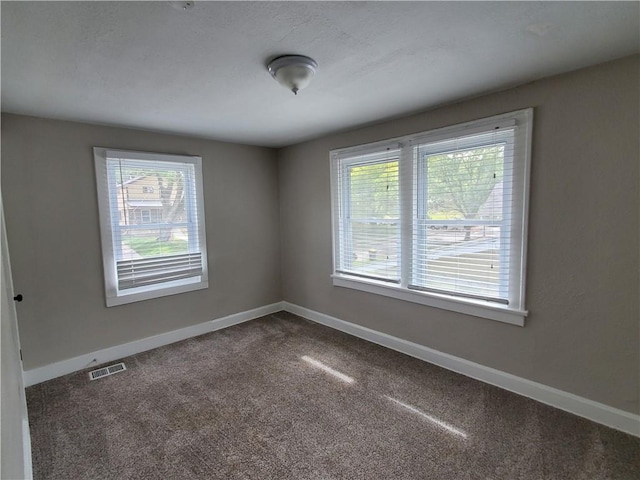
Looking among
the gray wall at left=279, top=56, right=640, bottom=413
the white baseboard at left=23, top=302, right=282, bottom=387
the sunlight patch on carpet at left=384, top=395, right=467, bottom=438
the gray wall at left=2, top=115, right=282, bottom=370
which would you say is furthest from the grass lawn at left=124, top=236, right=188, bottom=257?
the gray wall at left=279, top=56, right=640, bottom=413

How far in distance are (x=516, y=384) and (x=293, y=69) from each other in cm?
274

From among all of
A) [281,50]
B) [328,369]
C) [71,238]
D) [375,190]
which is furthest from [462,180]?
[71,238]

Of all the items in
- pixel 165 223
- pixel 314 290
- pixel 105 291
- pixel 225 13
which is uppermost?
pixel 225 13

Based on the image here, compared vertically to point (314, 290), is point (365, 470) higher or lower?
lower

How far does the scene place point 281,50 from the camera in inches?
67.8

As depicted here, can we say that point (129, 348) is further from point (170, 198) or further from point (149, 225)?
point (170, 198)

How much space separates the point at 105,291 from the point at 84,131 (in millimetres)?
1518

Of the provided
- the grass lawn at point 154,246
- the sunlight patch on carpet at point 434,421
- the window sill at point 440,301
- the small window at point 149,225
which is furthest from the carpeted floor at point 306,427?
the grass lawn at point 154,246

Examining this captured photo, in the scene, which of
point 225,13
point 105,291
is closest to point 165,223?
point 105,291

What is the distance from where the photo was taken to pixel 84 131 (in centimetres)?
295

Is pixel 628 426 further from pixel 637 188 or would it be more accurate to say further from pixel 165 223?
pixel 165 223

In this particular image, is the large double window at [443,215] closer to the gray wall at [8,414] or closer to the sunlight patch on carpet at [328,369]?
the sunlight patch on carpet at [328,369]

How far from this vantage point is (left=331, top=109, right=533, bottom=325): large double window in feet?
7.89

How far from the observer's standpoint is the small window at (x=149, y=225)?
10.2 ft
